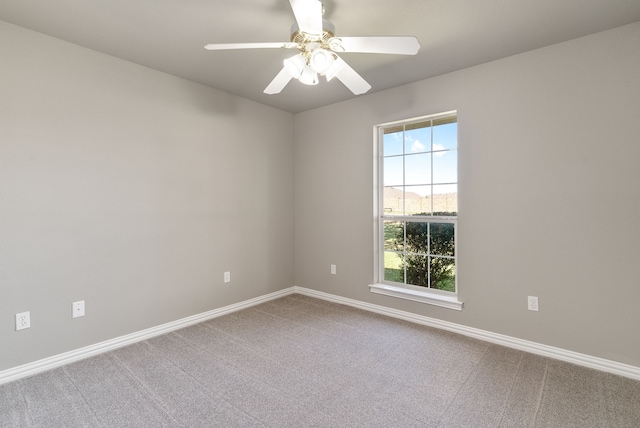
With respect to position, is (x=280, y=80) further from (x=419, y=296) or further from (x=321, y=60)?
(x=419, y=296)

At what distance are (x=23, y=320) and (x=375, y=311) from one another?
3.03m

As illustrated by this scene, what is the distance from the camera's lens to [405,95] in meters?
3.19

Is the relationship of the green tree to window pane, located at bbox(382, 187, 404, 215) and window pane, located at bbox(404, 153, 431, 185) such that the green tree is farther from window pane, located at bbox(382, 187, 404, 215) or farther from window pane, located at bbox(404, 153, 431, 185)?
window pane, located at bbox(404, 153, 431, 185)

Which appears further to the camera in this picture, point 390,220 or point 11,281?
point 390,220

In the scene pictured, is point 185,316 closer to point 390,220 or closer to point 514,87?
point 390,220

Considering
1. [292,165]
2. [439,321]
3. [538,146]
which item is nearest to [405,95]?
[538,146]

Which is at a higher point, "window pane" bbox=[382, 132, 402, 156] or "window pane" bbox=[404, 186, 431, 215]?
"window pane" bbox=[382, 132, 402, 156]

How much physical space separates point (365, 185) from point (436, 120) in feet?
3.29

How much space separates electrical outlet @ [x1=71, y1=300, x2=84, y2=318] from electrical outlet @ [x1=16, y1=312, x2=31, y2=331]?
249mm

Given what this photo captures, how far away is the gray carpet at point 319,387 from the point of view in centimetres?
172

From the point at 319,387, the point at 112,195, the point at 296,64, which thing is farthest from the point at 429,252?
the point at 112,195

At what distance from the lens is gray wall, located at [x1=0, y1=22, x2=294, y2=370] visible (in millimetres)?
2160

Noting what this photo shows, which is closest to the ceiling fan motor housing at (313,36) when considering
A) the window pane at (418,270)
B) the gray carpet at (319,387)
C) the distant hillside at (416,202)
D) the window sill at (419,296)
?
the distant hillside at (416,202)

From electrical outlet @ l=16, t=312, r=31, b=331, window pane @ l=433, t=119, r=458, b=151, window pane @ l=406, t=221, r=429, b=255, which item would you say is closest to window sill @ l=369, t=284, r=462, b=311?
window pane @ l=406, t=221, r=429, b=255
